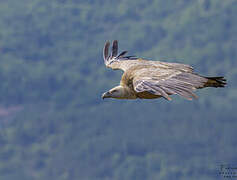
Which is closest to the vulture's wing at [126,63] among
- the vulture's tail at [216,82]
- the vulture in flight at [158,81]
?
A: the vulture in flight at [158,81]

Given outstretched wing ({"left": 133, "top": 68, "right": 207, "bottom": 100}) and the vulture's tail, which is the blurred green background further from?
outstretched wing ({"left": 133, "top": 68, "right": 207, "bottom": 100})

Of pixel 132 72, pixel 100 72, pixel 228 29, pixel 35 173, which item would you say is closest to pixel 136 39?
pixel 100 72

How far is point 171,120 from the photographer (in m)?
98.9

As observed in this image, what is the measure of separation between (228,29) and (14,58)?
3462 centimetres

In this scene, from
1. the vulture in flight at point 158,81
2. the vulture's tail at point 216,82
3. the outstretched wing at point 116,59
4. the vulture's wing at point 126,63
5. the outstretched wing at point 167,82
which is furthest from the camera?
the outstretched wing at point 116,59

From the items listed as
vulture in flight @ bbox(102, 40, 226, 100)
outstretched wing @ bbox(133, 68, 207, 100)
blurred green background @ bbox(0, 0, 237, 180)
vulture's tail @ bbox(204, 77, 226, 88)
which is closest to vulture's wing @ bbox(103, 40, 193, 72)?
vulture in flight @ bbox(102, 40, 226, 100)

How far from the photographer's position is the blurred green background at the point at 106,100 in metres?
101

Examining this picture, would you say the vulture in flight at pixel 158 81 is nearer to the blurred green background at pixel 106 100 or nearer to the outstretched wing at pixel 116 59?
the outstretched wing at pixel 116 59

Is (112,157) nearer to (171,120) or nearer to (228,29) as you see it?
(171,120)

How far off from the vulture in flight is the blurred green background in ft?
234

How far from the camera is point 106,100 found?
335 feet

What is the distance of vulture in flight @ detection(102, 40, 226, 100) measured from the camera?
14.8 metres

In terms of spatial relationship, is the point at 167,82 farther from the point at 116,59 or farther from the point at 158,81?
the point at 116,59

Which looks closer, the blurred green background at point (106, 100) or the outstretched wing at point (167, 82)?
the outstretched wing at point (167, 82)
